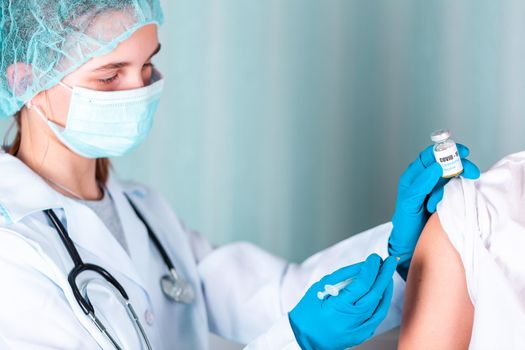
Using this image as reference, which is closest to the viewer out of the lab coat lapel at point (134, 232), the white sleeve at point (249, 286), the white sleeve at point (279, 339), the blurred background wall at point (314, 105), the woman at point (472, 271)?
the woman at point (472, 271)

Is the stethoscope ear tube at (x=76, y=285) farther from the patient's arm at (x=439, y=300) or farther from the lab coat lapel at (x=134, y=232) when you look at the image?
the patient's arm at (x=439, y=300)

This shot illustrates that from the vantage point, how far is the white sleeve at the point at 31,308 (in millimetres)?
1405

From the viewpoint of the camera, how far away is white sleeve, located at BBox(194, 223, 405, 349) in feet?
6.03

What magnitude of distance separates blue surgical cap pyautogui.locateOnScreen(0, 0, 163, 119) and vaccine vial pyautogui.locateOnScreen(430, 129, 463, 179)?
637 millimetres

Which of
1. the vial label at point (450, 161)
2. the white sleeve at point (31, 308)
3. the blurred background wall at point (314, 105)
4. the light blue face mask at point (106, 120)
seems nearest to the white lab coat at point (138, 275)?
the white sleeve at point (31, 308)

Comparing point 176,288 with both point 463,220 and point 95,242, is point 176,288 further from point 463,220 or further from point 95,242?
point 463,220

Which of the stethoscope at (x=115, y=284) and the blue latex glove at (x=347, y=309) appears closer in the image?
the blue latex glove at (x=347, y=309)

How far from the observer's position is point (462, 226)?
1322mm

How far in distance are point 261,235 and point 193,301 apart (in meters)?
0.73

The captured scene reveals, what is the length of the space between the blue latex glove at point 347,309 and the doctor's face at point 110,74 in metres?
0.57

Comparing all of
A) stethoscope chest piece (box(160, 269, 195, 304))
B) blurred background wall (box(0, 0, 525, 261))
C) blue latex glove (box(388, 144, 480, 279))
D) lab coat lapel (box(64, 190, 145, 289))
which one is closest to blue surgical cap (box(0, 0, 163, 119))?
lab coat lapel (box(64, 190, 145, 289))

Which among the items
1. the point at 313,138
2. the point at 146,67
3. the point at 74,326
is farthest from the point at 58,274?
the point at 313,138

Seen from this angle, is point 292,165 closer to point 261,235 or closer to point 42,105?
point 261,235

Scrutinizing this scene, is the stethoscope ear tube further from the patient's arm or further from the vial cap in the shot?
the vial cap
